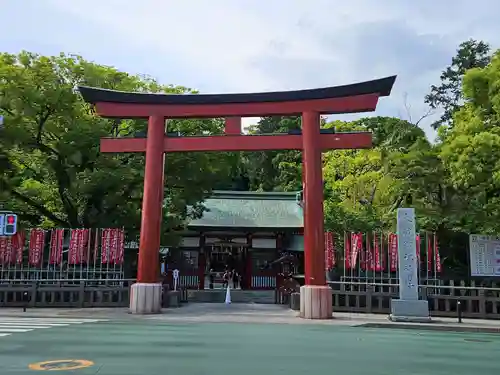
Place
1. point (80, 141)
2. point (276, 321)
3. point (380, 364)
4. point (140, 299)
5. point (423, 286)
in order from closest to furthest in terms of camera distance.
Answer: point (380, 364)
point (276, 321)
point (140, 299)
point (423, 286)
point (80, 141)

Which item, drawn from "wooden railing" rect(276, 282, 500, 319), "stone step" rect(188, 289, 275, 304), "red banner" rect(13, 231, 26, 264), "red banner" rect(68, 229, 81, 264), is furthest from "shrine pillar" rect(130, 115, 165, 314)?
"stone step" rect(188, 289, 275, 304)

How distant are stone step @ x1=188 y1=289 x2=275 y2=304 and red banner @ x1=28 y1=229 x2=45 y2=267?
25.5ft

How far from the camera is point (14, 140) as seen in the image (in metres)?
18.8

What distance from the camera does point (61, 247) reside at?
19.5 m

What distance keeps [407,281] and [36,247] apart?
1455 centimetres

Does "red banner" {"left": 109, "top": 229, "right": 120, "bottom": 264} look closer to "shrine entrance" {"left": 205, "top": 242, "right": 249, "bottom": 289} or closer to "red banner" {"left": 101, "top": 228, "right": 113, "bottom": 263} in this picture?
"red banner" {"left": 101, "top": 228, "right": 113, "bottom": 263}

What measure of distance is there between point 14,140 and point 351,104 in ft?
42.9

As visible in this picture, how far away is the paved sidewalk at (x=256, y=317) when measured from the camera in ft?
48.4

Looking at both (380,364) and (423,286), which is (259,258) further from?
(380,364)

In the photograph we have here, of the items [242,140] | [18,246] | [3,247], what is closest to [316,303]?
[242,140]

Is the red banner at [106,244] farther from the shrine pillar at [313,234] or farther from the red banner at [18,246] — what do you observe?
the shrine pillar at [313,234]

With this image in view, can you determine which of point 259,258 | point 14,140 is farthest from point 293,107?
point 259,258

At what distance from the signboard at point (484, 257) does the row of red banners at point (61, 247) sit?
46.8 feet

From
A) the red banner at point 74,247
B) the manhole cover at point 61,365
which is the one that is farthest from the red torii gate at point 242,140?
the manhole cover at point 61,365
